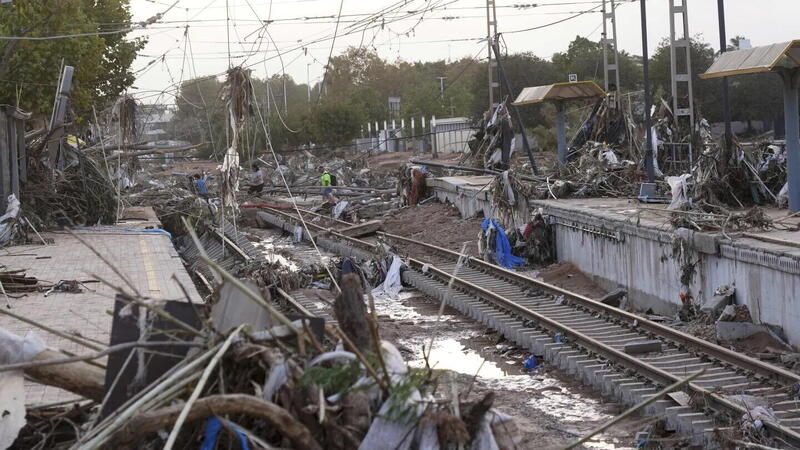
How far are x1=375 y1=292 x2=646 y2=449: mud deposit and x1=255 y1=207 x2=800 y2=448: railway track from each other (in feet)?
0.79

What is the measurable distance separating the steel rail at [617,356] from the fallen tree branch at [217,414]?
1.33 metres

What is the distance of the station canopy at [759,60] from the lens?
16.4 metres

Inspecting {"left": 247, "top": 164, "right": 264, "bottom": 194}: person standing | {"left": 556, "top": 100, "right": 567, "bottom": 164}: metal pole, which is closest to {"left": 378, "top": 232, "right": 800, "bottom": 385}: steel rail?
Answer: {"left": 556, "top": 100, "right": 567, "bottom": 164}: metal pole

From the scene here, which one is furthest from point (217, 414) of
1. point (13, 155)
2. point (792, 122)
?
point (13, 155)

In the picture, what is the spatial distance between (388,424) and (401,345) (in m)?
10.3

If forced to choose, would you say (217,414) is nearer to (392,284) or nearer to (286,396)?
(286,396)

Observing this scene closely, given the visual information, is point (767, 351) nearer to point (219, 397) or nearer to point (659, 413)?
point (659, 413)

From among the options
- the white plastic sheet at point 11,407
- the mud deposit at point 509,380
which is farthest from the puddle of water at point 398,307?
the white plastic sheet at point 11,407

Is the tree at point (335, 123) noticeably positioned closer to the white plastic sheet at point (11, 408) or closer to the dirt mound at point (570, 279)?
the dirt mound at point (570, 279)

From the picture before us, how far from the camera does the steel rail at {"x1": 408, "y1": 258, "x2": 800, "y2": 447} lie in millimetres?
8977

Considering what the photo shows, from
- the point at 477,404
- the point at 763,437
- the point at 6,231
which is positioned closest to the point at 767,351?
the point at 763,437

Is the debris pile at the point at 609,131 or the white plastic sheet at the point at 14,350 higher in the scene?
the debris pile at the point at 609,131

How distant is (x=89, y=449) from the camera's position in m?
→ 4.63

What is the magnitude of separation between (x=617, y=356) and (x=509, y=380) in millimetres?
1452
